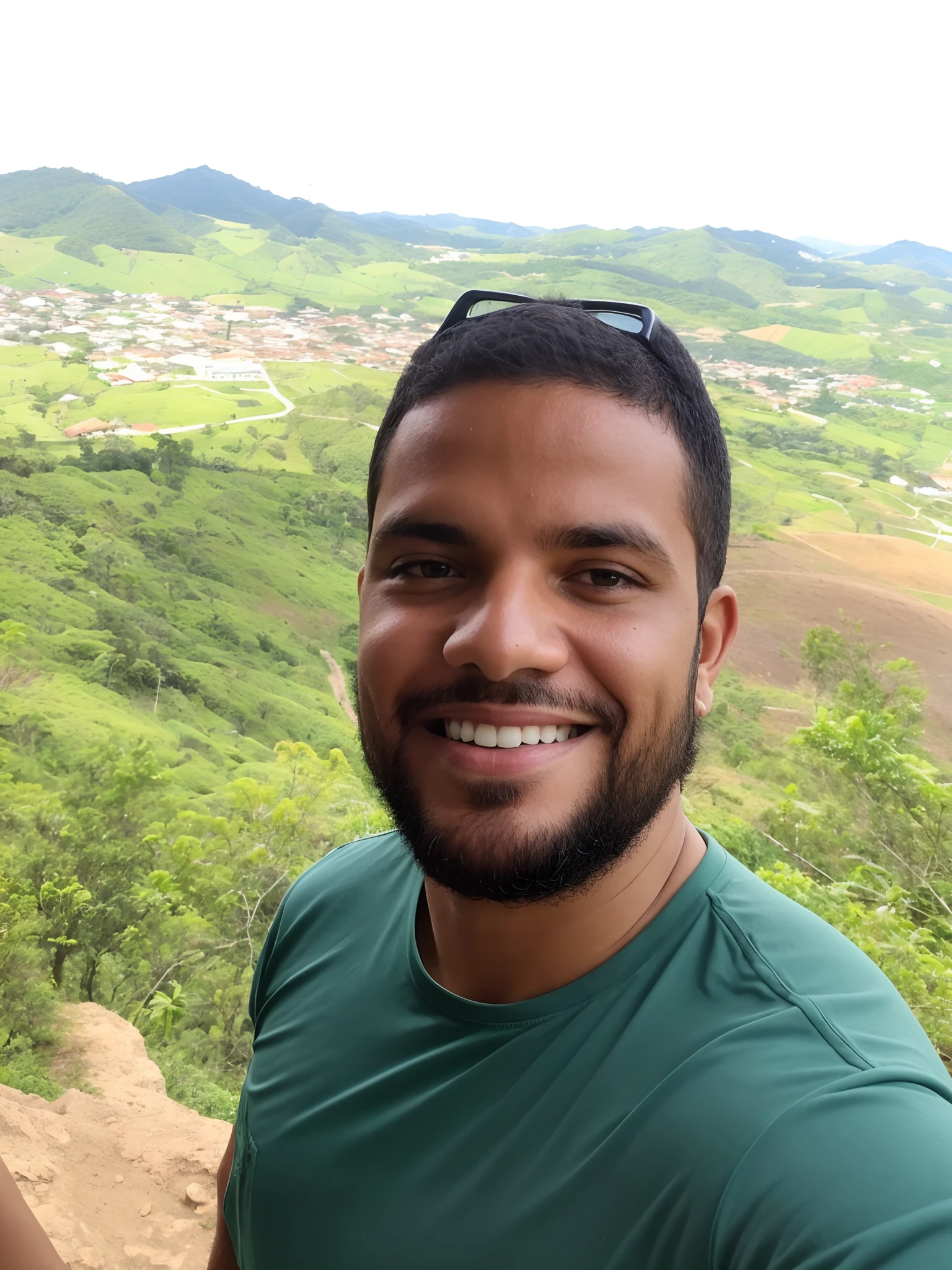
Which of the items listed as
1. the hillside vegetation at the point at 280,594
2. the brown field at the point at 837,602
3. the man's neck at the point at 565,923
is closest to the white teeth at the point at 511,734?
the man's neck at the point at 565,923

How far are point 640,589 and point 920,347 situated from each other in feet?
67.1

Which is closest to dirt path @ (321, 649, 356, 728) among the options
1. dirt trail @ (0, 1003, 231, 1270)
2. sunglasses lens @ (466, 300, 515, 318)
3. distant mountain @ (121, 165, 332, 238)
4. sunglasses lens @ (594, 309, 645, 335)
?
dirt trail @ (0, 1003, 231, 1270)

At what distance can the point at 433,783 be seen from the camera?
72 cm

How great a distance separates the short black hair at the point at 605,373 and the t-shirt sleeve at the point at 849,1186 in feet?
1.38

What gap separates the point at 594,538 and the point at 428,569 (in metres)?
0.16

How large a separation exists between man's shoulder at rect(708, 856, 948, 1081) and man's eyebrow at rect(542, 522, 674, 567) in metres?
0.30

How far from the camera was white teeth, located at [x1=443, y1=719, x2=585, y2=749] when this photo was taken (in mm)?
688

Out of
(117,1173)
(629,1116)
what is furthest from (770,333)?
(629,1116)

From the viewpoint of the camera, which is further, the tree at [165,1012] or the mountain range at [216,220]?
the mountain range at [216,220]

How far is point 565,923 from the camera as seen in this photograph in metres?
0.73

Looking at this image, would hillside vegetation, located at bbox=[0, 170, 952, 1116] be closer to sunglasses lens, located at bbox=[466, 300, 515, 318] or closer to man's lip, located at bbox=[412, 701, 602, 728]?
sunglasses lens, located at bbox=[466, 300, 515, 318]

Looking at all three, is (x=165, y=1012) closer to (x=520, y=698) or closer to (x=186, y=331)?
(x=520, y=698)

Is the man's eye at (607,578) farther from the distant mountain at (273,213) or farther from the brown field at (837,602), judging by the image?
the distant mountain at (273,213)

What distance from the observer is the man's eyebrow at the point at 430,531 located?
2.41 ft
